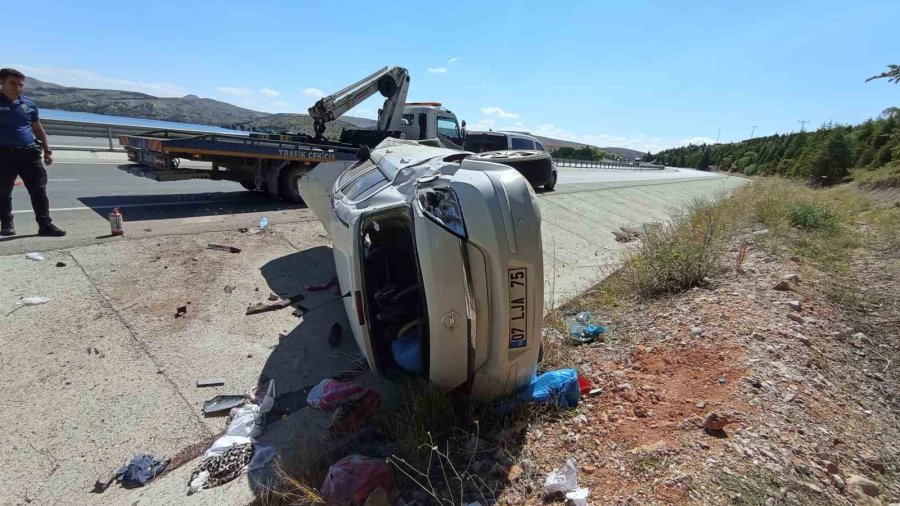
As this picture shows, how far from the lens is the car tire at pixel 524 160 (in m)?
3.38

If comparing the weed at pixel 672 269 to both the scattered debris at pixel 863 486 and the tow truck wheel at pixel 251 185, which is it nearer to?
the scattered debris at pixel 863 486

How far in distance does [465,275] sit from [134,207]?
729 centimetres

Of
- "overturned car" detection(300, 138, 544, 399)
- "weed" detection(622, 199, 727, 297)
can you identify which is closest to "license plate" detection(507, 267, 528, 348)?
"overturned car" detection(300, 138, 544, 399)

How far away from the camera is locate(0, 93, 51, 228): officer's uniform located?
201 inches

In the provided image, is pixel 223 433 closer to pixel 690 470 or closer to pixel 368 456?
pixel 368 456

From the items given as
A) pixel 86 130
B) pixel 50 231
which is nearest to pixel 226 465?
pixel 50 231

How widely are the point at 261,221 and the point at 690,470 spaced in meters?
6.23

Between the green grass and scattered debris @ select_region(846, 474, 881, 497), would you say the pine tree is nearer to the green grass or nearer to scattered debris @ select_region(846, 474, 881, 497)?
the green grass

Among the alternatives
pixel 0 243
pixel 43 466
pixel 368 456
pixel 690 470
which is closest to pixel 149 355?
pixel 43 466

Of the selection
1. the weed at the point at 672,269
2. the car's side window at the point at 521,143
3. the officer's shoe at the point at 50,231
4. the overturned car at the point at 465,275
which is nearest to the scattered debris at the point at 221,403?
the overturned car at the point at 465,275

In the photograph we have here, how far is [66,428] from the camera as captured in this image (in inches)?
114

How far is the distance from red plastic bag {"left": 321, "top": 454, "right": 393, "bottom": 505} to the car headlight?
1.31 meters

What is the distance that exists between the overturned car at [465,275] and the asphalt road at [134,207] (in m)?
4.15

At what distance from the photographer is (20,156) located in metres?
5.24
